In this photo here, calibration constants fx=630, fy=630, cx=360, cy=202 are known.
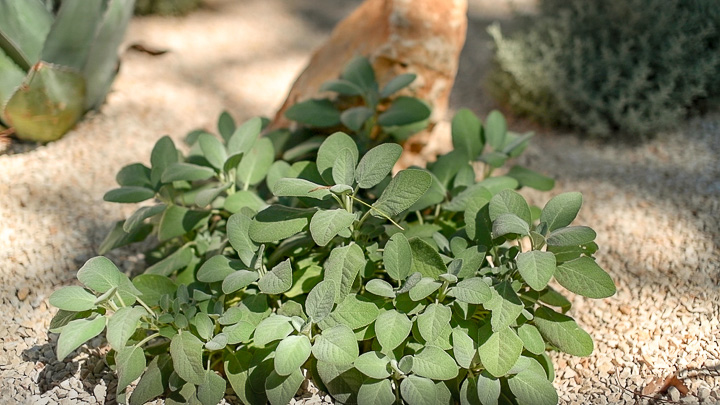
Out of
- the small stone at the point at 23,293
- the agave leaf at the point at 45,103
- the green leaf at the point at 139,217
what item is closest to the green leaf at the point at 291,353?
the green leaf at the point at 139,217

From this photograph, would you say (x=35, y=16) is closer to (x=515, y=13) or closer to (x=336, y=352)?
(x=336, y=352)

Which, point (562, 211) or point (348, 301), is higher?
point (562, 211)

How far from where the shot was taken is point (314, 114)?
2.16m

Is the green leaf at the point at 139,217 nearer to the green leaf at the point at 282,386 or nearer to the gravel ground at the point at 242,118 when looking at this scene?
the gravel ground at the point at 242,118

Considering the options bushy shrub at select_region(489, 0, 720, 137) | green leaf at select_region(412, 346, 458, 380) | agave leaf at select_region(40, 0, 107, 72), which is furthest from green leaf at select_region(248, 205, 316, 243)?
bushy shrub at select_region(489, 0, 720, 137)

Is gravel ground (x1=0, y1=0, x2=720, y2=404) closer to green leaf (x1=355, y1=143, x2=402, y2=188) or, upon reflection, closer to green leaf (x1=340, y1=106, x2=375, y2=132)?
green leaf (x1=355, y1=143, x2=402, y2=188)

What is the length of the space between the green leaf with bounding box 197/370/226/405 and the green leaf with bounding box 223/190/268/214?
47 centimetres

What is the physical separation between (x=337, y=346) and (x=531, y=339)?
0.50m

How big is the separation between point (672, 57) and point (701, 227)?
1075mm

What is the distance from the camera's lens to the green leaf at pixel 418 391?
1.49 m

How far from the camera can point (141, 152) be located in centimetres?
262

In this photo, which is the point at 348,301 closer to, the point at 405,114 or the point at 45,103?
the point at 405,114

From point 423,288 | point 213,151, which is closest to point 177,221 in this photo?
point 213,151

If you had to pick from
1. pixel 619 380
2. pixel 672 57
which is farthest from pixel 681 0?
pixel 619 380
